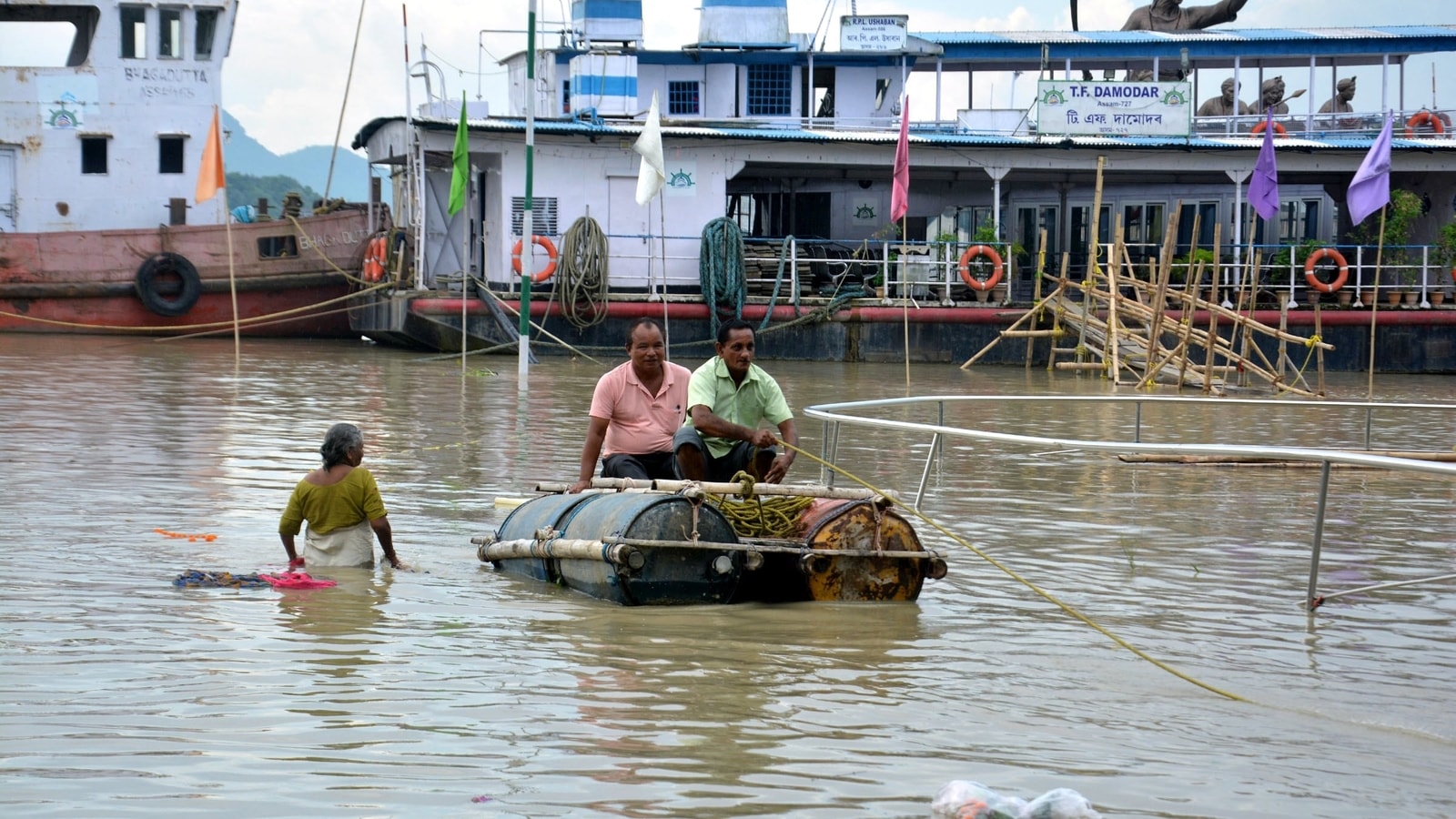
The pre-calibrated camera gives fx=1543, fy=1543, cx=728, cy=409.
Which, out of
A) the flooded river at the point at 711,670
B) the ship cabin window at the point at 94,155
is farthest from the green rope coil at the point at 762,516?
the ship cabin window at the point at 94,155

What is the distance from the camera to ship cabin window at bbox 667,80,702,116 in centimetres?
3000

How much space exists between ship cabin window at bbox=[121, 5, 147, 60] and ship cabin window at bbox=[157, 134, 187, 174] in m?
1.56

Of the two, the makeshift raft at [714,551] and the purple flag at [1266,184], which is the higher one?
the purple flag at [1266,184]

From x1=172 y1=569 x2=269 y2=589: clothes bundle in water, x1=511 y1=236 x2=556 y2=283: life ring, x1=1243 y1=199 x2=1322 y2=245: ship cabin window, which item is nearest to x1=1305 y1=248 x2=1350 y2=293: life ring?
x1=1243 y1=199 x2=1322 y2=245: ship cabin window

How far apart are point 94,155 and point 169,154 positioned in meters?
1.32

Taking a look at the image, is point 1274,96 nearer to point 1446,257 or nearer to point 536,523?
point 1446,257

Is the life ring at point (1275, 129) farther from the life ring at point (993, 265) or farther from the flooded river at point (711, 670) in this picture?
the flooded river at point (711, 670)

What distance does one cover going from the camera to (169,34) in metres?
29.1

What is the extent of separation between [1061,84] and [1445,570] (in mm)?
21572

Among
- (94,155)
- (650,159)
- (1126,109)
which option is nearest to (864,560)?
(650,159)

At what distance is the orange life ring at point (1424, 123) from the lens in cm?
3011

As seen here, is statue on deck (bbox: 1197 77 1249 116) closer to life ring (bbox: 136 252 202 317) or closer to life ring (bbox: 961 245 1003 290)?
life ring (bbox: 961 245 1003 290)

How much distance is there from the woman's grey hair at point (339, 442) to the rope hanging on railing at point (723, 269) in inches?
720

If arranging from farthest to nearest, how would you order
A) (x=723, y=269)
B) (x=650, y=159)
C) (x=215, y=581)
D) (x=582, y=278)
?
(x=723, y=269) → (x=582, y=278) → (x=650, y=159) → (x=215, y=581)
